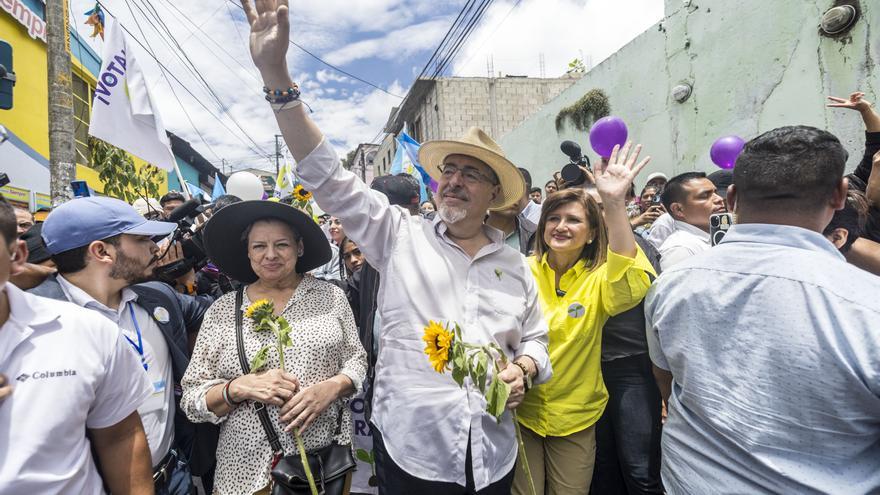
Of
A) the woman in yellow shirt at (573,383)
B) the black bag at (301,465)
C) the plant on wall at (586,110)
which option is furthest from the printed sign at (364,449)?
the plant on wall at (586,110)

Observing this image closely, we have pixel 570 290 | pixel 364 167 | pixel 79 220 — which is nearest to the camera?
pixel 79 220

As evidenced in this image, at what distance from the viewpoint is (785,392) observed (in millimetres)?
1196

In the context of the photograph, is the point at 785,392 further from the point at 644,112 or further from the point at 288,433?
the point at 644,112

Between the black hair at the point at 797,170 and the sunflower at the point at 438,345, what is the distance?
1006mm

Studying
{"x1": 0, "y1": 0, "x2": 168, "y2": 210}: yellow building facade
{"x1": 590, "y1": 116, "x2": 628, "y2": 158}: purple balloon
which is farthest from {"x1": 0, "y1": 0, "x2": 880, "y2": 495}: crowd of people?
{"x1": 0, "y1": 0, "x2": 168, "y2": 210}: yellow building facade

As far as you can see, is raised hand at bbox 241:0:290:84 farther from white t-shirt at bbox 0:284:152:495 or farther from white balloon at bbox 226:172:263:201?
white balloon at bbox 226:172:263:201

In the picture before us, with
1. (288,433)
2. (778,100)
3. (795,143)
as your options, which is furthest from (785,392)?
(778,100)

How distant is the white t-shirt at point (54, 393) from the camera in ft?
3.89

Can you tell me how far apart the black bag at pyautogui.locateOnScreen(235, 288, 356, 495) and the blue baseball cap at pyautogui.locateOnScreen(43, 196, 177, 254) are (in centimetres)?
59

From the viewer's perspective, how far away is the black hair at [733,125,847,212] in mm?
1300

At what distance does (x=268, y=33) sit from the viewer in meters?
1.52

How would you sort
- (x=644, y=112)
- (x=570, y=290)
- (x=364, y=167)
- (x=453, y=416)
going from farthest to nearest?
(x=364, y=167) → (x=644, y=112) → (x=570, y=290) → (x=453, y=416)

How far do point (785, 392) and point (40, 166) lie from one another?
10387 millimetres

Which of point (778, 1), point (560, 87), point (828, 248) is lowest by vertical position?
point (828, 248)
